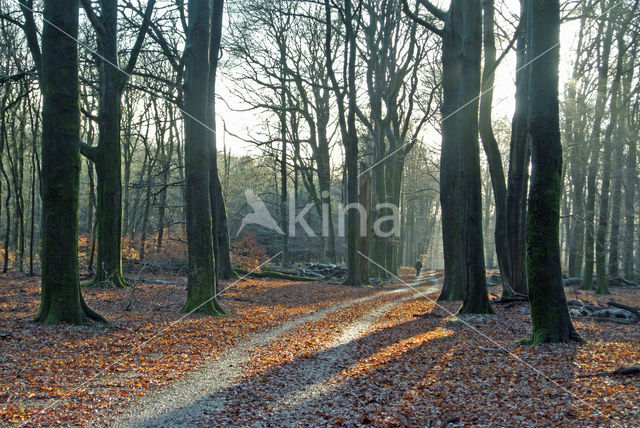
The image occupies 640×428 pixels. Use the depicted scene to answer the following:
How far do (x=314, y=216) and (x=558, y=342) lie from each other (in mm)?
36557

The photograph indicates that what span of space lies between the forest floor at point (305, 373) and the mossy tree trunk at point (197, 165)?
2.47 ft

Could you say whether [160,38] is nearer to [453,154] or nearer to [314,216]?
[453,154]

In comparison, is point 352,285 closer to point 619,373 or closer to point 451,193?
point 451,193

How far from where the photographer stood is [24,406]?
474cm

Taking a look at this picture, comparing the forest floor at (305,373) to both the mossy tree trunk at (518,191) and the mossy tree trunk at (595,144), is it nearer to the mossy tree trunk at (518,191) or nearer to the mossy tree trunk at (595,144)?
the mossy tree trunk at (518,191)

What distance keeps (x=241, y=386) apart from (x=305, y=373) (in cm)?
104

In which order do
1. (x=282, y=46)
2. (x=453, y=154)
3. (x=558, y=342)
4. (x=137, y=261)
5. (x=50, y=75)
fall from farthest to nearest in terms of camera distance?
(x=282, y=46) → (x=137, y=261) → (x=453, y=154) → (x=50, y=75) → (x=558, y=342)

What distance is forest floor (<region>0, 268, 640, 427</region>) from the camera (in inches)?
188

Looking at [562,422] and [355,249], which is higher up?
[355,249]

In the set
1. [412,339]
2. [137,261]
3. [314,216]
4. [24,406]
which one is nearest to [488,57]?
[412,339]

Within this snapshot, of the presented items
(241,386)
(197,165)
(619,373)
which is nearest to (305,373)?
(241,386)

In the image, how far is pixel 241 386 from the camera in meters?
5.83

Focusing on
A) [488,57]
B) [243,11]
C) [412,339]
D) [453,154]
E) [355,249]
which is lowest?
[412,339]

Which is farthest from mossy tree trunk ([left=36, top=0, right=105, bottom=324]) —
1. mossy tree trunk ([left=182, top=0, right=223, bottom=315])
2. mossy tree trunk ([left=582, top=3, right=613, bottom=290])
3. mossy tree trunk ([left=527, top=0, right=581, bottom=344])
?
mossy tree trunk ([left=582, top=3, right=613, bottom=290])
